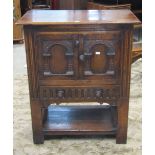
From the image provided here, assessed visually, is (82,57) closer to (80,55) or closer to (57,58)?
(80,55)

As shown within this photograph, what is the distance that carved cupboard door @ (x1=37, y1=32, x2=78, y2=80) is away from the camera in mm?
1588

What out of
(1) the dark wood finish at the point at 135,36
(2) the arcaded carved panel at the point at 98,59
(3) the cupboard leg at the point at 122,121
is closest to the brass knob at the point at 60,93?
(2) the arcaded carved panel at the point at 98,59

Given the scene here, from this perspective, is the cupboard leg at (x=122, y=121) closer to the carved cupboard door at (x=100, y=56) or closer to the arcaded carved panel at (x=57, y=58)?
the carved cupboard door at (x=100, y=56)

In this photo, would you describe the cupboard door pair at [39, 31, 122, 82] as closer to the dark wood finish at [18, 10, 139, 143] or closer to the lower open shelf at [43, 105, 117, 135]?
the dark wood finish at [18, 10, 139, 143]

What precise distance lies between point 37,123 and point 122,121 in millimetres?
537

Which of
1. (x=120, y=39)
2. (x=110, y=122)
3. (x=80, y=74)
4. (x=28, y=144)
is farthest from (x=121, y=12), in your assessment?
(x=28, y=144)

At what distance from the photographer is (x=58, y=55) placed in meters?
1.64

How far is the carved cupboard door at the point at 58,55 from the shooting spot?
1.59 metres

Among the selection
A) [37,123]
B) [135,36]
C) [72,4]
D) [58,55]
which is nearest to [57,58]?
[58,55]

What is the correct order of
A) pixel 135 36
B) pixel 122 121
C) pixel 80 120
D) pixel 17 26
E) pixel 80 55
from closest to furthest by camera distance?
pixel 80 55 < pixel 122 121 < pixel 80 120 < pixel 135 36 < pixel 17 26

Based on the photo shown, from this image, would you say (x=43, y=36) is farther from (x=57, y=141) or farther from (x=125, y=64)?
(x=57, y=141)

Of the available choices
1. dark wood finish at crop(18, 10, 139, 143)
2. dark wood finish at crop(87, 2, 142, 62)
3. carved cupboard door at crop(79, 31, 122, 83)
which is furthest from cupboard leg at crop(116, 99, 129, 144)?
dark wood finish at crop(87, 2, 142, 62)
